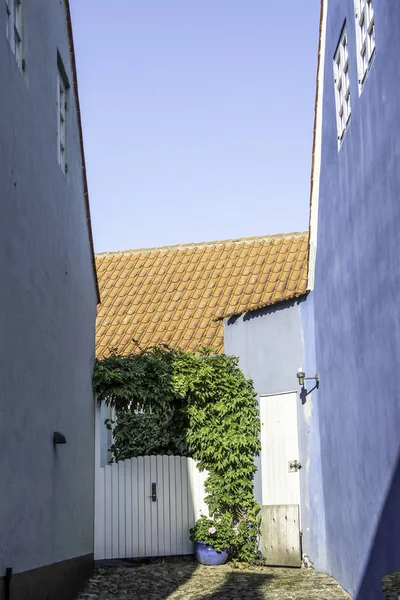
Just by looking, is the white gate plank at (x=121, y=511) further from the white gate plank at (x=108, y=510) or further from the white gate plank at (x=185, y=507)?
the white gate plank at (x=185, y=507)

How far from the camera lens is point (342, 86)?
31.0 ft

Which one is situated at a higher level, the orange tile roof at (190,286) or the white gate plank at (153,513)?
the orange tile roof at (190,286)

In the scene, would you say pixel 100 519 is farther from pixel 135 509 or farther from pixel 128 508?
pixel 135 509

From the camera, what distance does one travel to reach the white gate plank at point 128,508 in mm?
12641

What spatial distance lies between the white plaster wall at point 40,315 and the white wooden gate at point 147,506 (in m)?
1.12

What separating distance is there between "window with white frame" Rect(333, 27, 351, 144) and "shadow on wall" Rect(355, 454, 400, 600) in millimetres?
4134

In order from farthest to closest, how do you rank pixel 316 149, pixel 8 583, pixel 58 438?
pixel 316 149, pixel 58 438, pixel 8 583

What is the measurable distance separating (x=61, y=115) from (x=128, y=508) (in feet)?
20.3

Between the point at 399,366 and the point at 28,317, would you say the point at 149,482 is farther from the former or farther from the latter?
the point at 399,366

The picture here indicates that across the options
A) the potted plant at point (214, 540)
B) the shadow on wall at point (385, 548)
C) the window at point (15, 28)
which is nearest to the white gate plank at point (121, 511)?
the potted plant at point (214, 540)

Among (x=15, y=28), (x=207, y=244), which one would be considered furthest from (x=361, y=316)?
(x=207, y=244)

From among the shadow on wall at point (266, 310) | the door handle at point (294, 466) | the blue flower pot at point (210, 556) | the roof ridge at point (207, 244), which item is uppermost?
the roof ridge at point (207, 244)

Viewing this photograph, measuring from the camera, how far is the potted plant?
1233cm

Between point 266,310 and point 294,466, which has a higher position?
point 266,310
